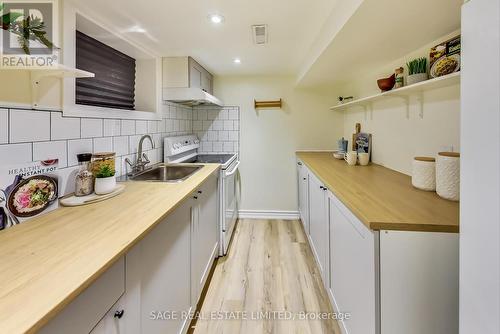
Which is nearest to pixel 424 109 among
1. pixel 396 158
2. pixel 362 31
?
pixel 396 158

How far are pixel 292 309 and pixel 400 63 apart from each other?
2.19 m

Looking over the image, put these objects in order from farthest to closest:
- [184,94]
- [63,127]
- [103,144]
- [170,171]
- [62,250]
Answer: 1. [184,94]
2. [170,171]
3. [103,144]
4. [63,127]
5. [62,250]

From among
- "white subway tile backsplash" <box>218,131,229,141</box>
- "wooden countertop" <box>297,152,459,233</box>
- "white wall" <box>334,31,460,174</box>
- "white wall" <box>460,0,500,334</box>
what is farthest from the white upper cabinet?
"white wall" <box>460,0,500,334</box>

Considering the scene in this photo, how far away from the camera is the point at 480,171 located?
23.4 inches

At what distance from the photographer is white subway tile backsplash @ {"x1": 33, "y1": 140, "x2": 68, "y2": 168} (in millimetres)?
1169

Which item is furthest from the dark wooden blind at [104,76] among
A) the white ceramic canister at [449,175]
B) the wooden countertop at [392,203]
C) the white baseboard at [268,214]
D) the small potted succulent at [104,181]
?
the white ceramic canister at [449,175]

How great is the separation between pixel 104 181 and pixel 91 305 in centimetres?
87

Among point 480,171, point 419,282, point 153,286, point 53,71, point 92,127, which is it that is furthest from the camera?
point 92,127

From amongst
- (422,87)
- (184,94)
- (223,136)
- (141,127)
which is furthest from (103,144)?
(422,87)

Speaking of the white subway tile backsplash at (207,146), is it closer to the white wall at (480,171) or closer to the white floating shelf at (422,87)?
the white floating shelf at (422,87)

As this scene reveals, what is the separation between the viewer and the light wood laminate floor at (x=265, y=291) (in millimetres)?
1639

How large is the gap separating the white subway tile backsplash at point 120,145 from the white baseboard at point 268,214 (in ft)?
6.88

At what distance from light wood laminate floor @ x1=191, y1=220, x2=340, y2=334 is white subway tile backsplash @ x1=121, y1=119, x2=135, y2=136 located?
146 centimetres

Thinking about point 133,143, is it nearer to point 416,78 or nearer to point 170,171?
point 170,171
